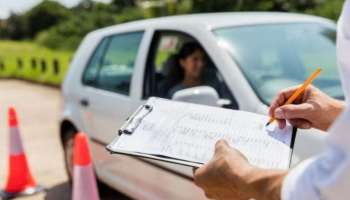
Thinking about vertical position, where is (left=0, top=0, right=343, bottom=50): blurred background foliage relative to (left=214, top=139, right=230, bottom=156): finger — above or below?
below

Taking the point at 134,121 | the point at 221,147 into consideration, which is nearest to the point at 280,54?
the point at 134,121

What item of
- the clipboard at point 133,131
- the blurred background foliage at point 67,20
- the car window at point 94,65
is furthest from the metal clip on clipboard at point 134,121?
the blurred background foliage at point 67,20

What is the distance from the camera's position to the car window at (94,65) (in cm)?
491

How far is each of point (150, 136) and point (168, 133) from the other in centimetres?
6

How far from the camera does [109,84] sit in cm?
455

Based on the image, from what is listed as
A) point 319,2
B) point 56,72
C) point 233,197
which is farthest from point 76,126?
point 319,2

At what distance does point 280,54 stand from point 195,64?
60 cm

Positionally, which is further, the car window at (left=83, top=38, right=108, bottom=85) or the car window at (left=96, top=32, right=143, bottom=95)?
the car window at (left=83, top=38, right=108, bottom=85)

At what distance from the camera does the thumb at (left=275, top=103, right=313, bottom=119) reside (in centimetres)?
177

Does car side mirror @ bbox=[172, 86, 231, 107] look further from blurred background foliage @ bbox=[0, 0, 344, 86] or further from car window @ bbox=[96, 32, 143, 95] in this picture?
blurred background foliage @ bbox=[0, 0, 344, 86]

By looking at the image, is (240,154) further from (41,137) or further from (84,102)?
(41,137)

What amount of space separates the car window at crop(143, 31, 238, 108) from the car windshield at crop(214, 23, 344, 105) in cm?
20

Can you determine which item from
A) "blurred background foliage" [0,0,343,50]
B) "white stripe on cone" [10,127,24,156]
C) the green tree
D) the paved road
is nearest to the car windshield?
the paved road

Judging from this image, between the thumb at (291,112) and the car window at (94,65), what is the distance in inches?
128
